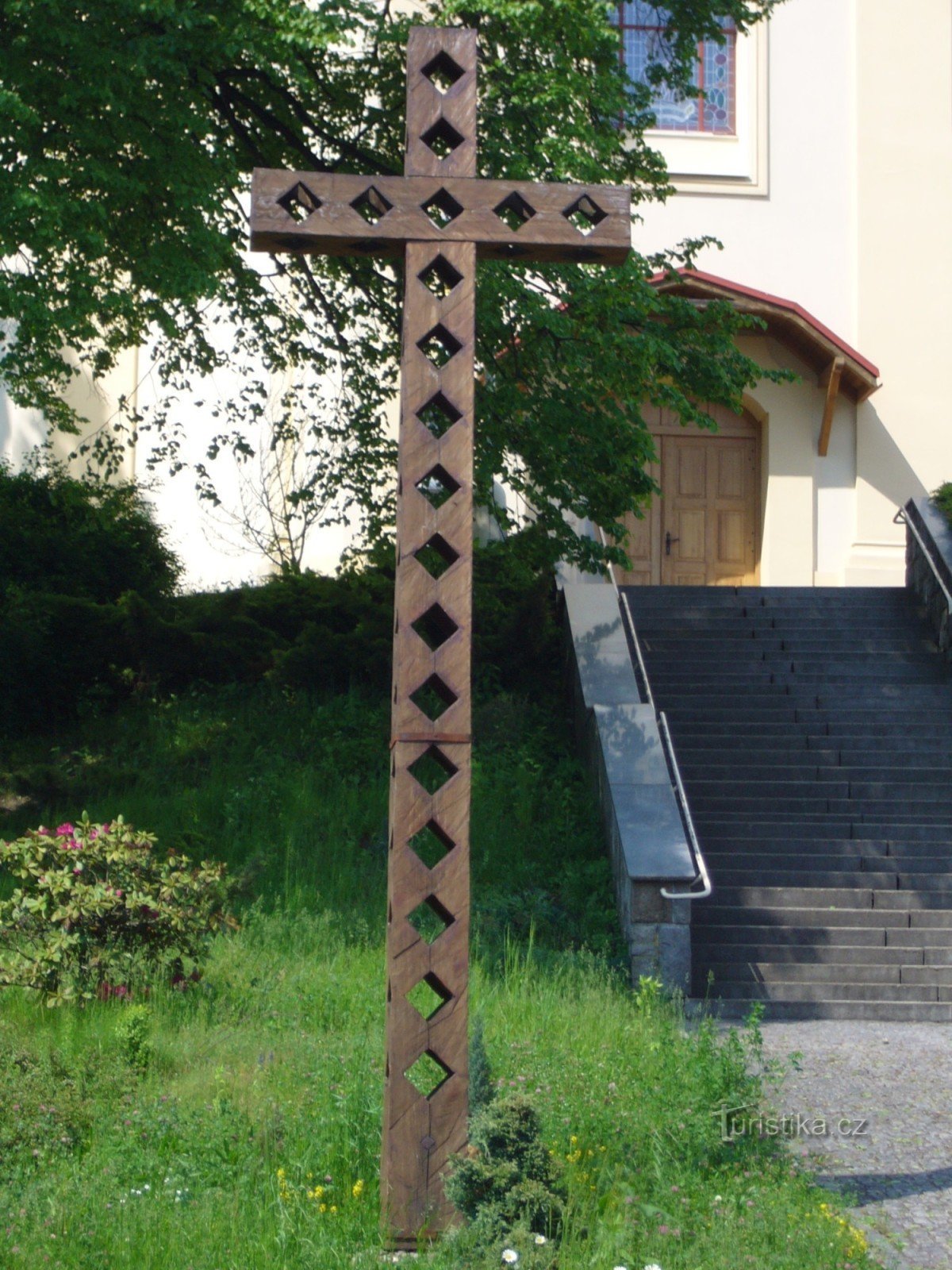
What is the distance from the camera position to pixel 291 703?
575 inches

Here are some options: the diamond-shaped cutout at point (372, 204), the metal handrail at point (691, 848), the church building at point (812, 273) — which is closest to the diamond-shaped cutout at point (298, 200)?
the diamond-shaped cutout at point (372, 204)

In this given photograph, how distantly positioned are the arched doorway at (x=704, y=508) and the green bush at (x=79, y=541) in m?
7.19

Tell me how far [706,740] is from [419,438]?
8806 millimetres

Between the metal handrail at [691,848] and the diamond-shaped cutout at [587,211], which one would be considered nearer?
the diamond-shaped cutout at [587,211]

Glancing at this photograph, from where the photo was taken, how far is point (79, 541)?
16.3m

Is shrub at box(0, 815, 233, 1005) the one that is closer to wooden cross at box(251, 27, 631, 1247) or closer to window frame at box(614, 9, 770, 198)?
wooden cross at box(251, 27, 631, 1247)

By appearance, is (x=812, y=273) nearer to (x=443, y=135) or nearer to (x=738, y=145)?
(x=738, y=145)

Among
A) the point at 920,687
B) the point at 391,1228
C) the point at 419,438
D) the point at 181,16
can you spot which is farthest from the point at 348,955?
the point at 920,687

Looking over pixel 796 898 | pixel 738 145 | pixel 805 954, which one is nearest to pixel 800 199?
pixel 738 145

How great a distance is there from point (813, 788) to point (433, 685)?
807 centimetres

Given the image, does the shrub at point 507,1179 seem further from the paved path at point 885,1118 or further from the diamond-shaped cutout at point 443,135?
the diamond-shaped cutout at point 443,135

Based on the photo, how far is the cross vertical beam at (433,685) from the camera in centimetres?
484

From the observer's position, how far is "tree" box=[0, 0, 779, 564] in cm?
965

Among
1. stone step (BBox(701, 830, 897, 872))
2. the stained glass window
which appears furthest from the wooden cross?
the stained glass window
